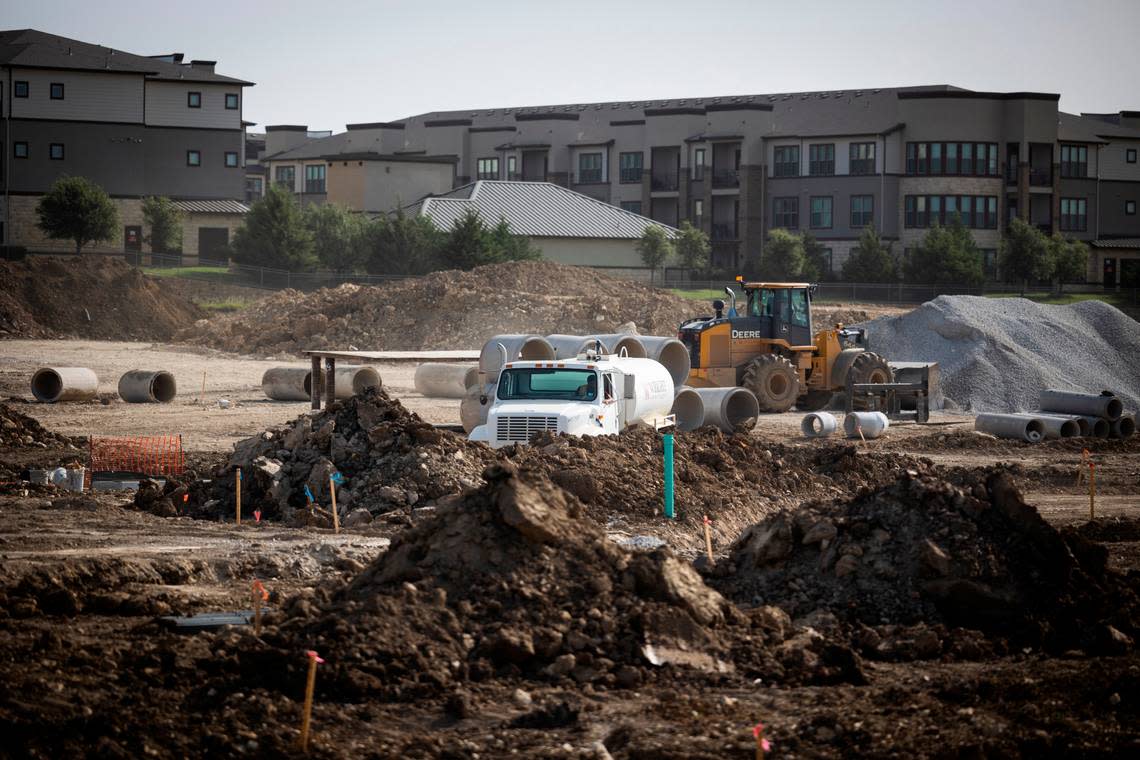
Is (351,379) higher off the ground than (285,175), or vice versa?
(285,175)

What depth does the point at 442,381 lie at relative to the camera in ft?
118

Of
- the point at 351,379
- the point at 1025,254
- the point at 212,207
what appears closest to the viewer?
the point at 351,379

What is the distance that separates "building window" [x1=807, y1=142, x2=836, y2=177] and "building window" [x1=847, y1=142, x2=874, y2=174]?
3.68 ft

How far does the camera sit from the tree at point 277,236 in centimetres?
6731

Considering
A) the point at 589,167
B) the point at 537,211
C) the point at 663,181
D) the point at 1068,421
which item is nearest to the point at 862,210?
the point at 663,181

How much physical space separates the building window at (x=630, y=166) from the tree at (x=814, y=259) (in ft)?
50.1

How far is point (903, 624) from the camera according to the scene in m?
12.0

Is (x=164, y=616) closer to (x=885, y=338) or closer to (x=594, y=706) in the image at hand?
(x=594, y=706)

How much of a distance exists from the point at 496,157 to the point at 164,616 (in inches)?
3333

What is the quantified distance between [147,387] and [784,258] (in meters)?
47.2

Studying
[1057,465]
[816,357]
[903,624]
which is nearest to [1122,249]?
[816,357]

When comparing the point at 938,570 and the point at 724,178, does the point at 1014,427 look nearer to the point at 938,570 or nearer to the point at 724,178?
the point at 938,570

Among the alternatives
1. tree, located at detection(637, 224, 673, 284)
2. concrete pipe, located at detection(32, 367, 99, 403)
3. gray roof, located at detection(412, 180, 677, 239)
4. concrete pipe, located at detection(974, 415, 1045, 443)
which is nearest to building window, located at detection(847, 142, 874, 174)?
gray roof, located at detection(412, 180, 677, 239)

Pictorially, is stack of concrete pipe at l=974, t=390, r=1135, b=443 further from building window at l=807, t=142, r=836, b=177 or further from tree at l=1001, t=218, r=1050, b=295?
building window at l=807, t=142, r=836, b=177
